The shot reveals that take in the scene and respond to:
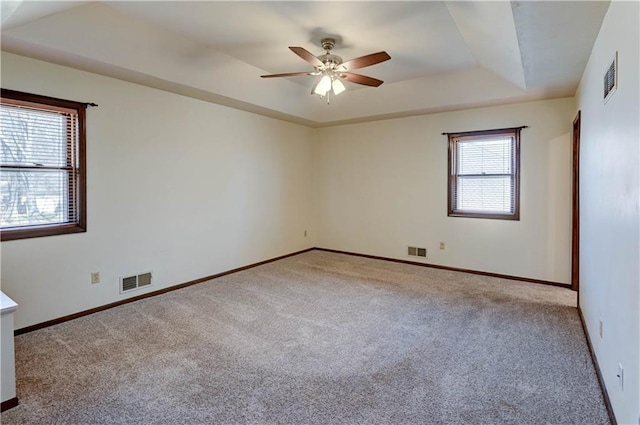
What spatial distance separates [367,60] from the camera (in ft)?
10.4

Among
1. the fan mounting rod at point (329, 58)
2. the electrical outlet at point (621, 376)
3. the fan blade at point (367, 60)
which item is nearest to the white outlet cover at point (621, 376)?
the electrical outlet at point (621, 376)

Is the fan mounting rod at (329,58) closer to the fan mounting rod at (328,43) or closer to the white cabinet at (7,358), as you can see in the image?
the fan mounting rod at (328,43)

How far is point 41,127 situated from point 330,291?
3.38 m

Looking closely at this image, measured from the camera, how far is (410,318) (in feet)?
11.3

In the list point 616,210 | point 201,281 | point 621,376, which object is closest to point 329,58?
point 616,210

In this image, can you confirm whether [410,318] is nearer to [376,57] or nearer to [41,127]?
[376,57]

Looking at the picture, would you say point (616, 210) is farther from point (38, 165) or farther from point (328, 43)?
point (38, 165)

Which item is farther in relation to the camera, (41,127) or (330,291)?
(330,291)

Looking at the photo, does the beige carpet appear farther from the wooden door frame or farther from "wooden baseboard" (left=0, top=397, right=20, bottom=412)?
the wooden door frame

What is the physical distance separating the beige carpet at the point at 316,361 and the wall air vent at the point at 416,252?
1.38m

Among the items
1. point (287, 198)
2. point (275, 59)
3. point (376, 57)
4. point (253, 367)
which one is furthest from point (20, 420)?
point (287, 198)

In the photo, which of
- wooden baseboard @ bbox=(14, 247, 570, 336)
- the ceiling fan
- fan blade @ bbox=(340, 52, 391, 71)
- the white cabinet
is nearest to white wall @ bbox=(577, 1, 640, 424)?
fan blade @ bbox=(340, 52, 391, 71)

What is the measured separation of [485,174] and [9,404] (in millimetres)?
5356

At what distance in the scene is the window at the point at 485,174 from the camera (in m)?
4.77
